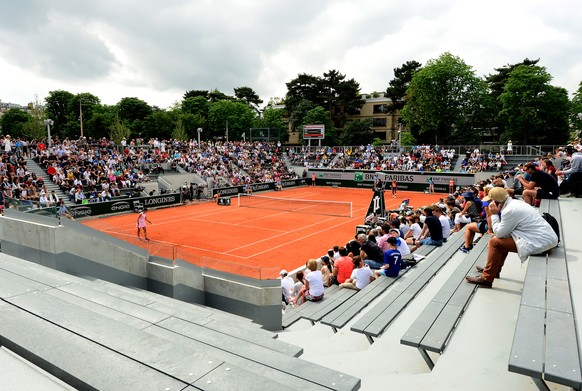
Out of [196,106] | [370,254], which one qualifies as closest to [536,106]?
[370,254]

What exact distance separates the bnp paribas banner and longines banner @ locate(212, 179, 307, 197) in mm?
3249

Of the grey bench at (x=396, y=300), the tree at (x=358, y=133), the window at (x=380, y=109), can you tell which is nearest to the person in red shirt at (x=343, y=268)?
the grey bench at (x=396, y=300)

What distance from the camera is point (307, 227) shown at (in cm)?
2394

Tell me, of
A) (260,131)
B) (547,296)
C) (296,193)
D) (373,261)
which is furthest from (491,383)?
(260,131)

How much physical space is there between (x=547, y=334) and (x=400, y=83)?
7776 cm

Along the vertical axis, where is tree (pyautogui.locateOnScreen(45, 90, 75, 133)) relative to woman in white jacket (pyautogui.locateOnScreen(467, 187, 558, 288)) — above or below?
above

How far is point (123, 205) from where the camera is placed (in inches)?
1154

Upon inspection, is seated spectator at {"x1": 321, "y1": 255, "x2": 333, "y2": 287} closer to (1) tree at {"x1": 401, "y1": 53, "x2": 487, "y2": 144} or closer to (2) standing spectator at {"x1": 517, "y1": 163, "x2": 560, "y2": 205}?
(2) standing spectator at {"x1": 517, "y1": 163, "x2": 560, "y2": 205}

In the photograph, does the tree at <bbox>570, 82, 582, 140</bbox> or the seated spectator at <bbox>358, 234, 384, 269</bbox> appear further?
the tree at <bbox>570, 82, 582, 140</bbox>

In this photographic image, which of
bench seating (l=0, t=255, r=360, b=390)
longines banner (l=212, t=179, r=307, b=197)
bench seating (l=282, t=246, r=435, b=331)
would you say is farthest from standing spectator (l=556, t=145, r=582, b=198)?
longines banner (l=212, t=179, r=307, b=197)

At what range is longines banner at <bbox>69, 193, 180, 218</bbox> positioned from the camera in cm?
2580

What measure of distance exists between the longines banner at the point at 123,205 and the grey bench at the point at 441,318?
23.9 meters

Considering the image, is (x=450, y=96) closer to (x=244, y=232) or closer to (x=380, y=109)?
(x=380, y=109)

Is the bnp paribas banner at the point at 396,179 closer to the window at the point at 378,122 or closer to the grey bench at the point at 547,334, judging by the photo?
the grey bench at the point at 547,334
